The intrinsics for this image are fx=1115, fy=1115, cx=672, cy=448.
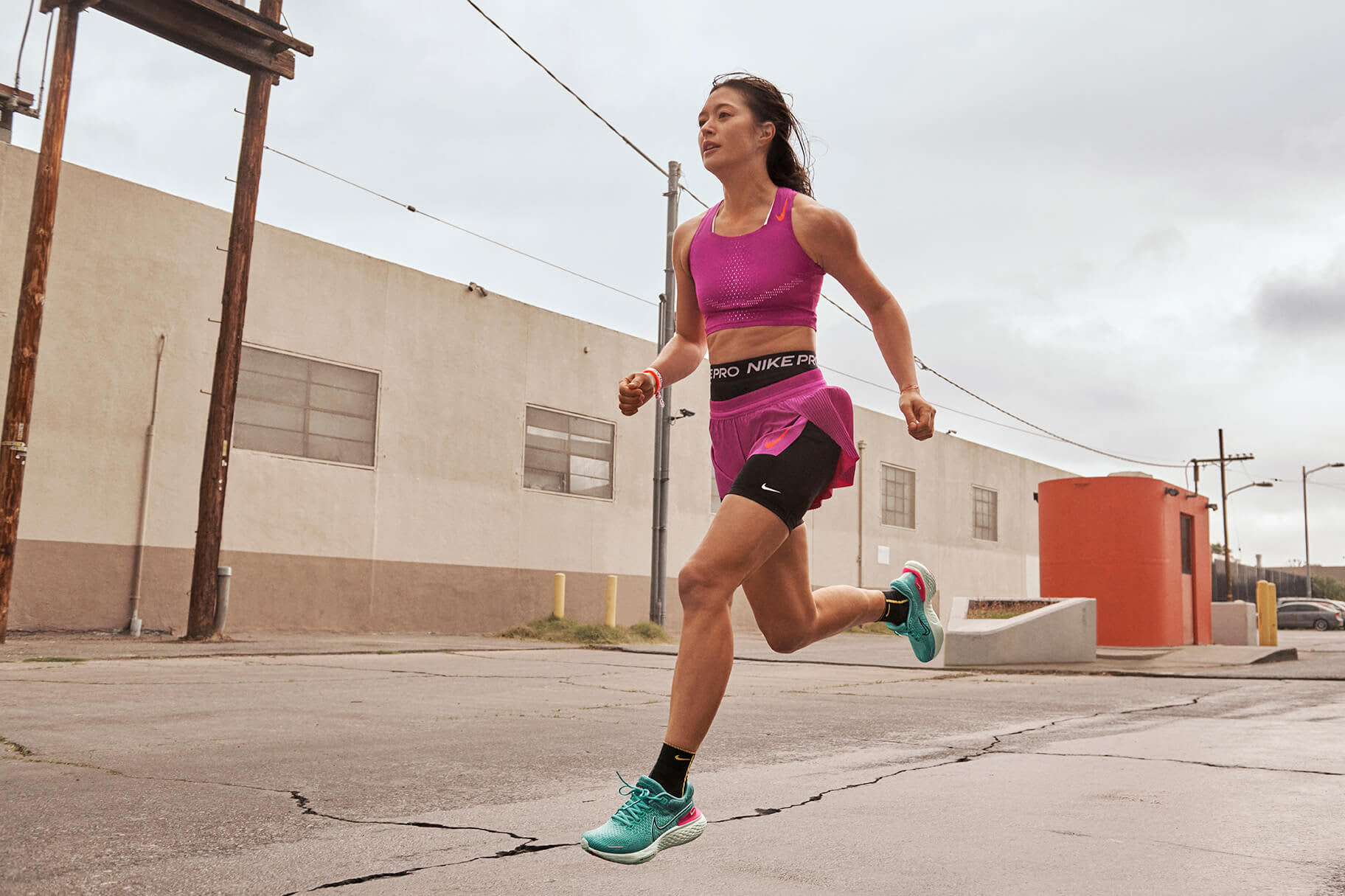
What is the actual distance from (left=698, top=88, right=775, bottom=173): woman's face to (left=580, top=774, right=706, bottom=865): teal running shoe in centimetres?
175

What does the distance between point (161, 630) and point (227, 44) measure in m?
7.56

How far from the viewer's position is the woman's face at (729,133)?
128 inches

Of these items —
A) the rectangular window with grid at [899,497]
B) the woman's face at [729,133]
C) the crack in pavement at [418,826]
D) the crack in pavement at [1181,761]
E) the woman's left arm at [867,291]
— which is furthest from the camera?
the rectangular window with grid at [899,497]

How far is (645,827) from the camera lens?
2.61m

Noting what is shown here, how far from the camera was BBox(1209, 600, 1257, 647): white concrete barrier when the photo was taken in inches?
829

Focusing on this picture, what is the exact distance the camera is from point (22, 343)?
474 inches

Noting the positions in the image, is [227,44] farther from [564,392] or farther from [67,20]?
[564,392]

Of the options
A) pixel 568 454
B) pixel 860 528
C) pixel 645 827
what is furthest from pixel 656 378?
pixel 860 528

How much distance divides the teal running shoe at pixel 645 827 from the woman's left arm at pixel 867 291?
1.17 m

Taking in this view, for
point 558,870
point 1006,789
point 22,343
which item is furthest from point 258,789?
point 22,343

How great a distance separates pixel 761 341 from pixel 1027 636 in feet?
35.7

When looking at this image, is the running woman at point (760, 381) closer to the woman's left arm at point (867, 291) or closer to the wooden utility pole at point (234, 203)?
the woman's left arm at point (867, 291)

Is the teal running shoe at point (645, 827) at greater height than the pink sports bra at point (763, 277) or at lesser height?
lesser

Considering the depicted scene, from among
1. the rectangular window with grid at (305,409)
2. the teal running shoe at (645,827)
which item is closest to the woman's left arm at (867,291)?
the teal running shoe at (645,827)
